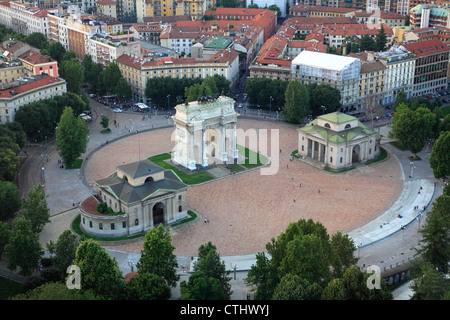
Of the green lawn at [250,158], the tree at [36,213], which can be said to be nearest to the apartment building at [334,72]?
the green lawn at [250,158]

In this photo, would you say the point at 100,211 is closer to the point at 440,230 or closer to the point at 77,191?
the point at 77,191

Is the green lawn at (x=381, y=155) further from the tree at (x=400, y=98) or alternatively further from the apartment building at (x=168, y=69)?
the apartment building at (x=168, y=69)

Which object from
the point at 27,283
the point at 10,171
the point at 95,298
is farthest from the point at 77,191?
the point at 95,298

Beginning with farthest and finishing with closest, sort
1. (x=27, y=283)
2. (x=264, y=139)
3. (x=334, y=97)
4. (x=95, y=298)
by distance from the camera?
(x=334, y=97)
(x=264, y=139)
(x=27, y=283)
(x=95, y=298)

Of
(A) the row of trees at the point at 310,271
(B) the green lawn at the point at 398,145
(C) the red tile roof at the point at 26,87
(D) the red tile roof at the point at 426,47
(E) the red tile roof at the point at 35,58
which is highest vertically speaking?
(D) the red tile roof at the point at 426,47

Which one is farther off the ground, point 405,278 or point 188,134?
point 188,134

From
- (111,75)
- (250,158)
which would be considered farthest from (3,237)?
(111,75)
